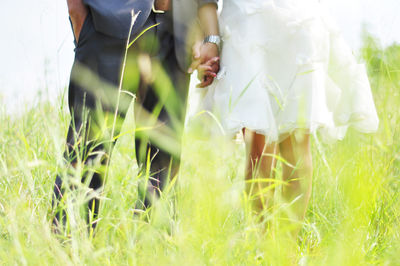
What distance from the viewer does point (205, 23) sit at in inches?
65.9

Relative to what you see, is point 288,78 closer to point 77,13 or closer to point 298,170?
point 298,170

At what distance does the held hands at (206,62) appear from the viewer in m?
1.61

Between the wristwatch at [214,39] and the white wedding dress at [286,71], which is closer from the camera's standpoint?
the white wedding dress at [286,71]

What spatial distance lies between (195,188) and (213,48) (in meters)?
0.75

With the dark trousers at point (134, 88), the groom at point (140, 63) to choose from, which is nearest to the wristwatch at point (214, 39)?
the groom at point (140, 63)

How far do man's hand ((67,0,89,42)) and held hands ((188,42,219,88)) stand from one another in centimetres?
44

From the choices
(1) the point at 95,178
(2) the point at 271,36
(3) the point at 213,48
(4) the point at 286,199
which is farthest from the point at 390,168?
(1) the point at 95,178

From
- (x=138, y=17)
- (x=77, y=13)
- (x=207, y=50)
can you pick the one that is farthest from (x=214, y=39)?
(x=77, y=13)

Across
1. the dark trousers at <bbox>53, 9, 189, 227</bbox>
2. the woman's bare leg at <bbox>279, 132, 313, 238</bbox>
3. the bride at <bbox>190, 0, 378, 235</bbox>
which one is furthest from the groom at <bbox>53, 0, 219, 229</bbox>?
the woman's bare leg at <bbox>279, 132, 313, 238</bbox>

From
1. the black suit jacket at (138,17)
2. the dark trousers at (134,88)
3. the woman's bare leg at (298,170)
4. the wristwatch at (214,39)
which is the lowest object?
the woman's bare leg at (298,170)

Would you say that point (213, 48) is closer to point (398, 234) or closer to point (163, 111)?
point (163, 111)

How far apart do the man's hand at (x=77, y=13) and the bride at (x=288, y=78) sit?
0.45 meters

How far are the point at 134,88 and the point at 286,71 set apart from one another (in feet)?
1.96

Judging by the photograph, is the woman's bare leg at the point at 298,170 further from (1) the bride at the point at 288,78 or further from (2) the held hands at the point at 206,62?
(2) the held hands at the point at 206,62
